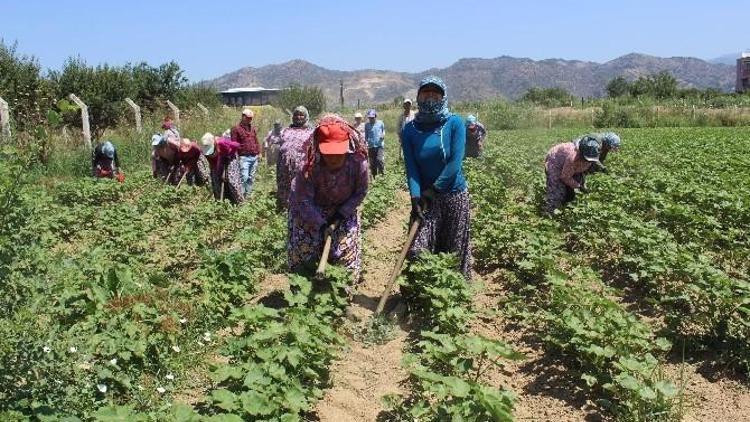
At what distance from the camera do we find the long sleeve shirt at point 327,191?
4871 mm

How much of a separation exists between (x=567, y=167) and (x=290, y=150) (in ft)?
9.65

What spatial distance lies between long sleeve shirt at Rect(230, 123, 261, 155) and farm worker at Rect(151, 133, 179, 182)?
78cm

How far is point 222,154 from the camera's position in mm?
8281

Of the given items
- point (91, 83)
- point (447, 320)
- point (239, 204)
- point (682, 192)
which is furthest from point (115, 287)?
point (91, 83)

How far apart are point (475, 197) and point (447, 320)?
4886mm

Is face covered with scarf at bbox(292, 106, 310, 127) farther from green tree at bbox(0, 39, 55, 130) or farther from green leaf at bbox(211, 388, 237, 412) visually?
green tree at bbox(0, 39, 55, 130)

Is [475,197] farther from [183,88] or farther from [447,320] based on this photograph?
[183,88]

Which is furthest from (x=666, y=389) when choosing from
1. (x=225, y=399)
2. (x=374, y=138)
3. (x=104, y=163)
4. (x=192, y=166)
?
(x=104, y=163)

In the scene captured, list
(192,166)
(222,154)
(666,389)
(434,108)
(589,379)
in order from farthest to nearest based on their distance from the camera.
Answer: (192,166), (222,154), (434,108), (589,379), (666,389)

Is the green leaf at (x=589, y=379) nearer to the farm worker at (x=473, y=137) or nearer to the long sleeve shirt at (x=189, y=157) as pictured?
the long sleeve shirt at (x=189, y=157)

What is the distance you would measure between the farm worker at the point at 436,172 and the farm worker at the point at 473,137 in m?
7.53

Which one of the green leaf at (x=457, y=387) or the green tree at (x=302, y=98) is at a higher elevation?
the green tree at (x=302, y=98)

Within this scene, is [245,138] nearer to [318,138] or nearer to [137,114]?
[318,138]

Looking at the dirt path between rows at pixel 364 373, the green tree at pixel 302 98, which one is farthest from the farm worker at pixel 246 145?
the green tree at pixel 302 98
